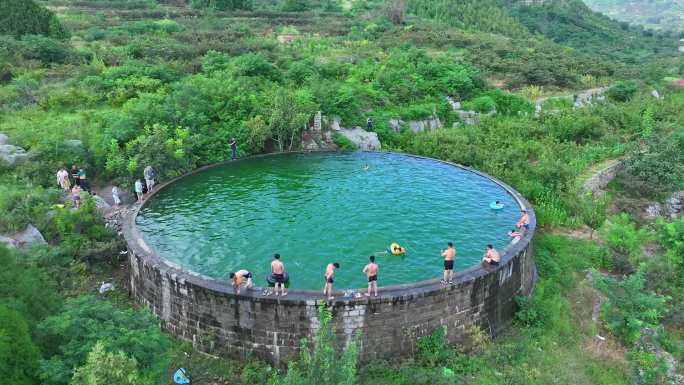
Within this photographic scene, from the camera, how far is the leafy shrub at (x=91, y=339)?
11.0 metres

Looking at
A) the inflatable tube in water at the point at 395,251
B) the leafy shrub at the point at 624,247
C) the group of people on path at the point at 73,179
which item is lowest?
the leafy shrub at the point at 624,247

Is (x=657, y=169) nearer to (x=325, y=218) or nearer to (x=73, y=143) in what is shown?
(x=325, y=218)

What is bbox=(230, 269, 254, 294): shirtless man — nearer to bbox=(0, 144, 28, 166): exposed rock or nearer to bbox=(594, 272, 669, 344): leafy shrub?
bbox=(594, 272, 669, 344): leafy shrub

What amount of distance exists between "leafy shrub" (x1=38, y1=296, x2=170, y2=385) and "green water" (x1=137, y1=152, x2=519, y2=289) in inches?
184

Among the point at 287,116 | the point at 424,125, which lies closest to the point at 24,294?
the point at 287,116

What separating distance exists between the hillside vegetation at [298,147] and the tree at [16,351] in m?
0.04

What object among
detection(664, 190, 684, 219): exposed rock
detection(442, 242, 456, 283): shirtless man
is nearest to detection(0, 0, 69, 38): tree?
detection(442, 242, 456, 283): shirtless man

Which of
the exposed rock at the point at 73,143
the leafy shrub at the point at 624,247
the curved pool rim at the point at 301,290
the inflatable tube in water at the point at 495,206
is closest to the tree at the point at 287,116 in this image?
the exposed rock at the point at 73,143

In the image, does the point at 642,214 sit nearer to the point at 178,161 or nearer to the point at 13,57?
the point at 178,161

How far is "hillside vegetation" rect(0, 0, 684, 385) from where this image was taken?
12523 mm

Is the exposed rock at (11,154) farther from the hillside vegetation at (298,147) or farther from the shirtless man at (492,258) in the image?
the shirtless man at (492,258)

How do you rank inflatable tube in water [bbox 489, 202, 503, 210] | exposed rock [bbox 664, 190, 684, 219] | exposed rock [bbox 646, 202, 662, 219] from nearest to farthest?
inflatable tube in water [bbox 489, 202, 503, 210]
exposed rock [bbox 646, 202, 662, 219]
exposed rock [bbox 664, 190, 684, 219]

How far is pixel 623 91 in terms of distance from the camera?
43250 millimetres

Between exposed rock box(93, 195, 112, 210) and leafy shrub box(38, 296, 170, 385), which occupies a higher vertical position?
leafy shrub box(38, 296, 170, 385)
